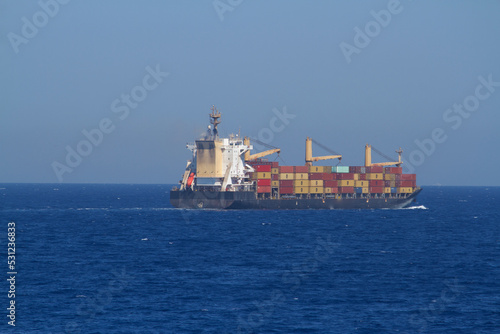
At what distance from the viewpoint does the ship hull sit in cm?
11157

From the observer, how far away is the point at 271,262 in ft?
200

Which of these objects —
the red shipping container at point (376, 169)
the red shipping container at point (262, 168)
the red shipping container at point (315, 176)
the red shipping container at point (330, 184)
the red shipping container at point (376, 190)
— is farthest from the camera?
the red shipping container at point (376, 169)

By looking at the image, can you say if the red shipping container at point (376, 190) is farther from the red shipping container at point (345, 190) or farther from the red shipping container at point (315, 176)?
the red shipping container at point (315, 176)

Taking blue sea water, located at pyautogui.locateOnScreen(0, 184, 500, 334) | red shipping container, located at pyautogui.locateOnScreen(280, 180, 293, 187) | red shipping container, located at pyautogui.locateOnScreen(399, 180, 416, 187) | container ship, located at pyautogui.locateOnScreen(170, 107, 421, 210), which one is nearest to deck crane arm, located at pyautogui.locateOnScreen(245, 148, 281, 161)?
container ship, located at pyautogui.locateOnScreen(170, 107, 421, 210)

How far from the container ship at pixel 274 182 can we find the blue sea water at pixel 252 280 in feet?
66.6

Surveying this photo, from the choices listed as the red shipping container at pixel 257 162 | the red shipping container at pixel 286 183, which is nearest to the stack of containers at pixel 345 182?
the red shipping container at pixel 286 183

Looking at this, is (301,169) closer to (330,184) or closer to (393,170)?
(330,184)

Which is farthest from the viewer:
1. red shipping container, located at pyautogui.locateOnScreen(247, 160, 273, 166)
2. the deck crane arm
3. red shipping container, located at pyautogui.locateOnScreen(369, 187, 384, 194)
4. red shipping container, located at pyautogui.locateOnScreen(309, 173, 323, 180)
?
red shipping container, located at pyautogui.locateOnScreen(369, 187, 384, 194)

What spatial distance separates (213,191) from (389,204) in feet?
127

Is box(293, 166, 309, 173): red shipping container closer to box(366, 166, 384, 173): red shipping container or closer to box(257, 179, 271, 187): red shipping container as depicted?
box(257, 179, 271, 187): red shipping container

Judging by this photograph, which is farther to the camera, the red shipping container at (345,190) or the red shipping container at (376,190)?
the red shipping container at (376,190)

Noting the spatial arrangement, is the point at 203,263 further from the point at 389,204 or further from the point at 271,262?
the point at 389,204

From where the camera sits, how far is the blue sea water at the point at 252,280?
39781 millimetres

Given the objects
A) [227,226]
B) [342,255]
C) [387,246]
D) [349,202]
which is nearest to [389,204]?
[349,202]
